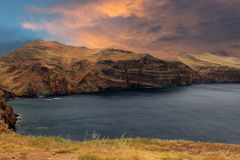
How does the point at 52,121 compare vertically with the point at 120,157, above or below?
below

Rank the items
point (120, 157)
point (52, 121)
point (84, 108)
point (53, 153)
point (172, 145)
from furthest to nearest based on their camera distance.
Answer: point (84, 108) < point (52, 121) < point (172, 145) < point (53, 153) < point (120, 157)

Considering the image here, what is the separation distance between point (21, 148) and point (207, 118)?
387 ft

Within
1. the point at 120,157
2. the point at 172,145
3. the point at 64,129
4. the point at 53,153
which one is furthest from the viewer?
the point at 64,129

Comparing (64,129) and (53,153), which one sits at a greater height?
(53,153)

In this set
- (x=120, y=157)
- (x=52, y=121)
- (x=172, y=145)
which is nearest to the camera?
(x=120, y=157)

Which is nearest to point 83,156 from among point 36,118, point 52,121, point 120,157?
point 120,157

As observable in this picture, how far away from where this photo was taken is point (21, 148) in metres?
18.8

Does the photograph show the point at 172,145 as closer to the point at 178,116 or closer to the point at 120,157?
the point at 120,157

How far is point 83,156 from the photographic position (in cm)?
1538

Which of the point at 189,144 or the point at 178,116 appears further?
the point at 178,116

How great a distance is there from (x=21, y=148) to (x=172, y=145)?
3035cm

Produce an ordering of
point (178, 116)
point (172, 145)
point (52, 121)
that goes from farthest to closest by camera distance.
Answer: point (178, 116), point (52, 121), point (172, 145)

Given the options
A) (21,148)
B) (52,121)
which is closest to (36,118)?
(52,121)

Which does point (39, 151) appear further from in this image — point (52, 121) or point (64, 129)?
point (52, 121)
